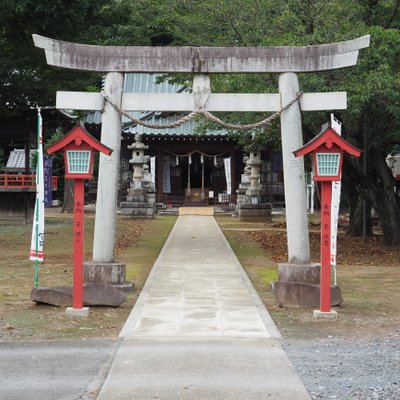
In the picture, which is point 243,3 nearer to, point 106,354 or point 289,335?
point 289,335

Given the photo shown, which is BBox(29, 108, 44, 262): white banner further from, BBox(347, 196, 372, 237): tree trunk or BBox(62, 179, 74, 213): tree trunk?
BBox(62, 179, 74, 213): tree trunk

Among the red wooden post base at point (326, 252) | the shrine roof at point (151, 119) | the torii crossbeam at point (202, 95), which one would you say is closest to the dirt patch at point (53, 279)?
the torii crossbeam at point (202, 95)

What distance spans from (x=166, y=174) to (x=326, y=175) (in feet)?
108

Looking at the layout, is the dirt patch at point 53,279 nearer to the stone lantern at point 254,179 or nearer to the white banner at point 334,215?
the white banner at point 334,215

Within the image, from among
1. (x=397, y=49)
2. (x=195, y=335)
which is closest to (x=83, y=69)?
(x=195, y=335)

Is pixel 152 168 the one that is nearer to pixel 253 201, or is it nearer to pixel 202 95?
pixel 253 201

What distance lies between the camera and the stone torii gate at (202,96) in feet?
37.7

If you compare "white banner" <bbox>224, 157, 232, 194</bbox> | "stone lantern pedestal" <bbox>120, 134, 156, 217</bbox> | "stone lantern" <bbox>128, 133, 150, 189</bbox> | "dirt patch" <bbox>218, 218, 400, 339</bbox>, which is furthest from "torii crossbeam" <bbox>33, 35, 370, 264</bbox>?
"white banner" <bbox>224, 157, 232, 194</bbox>

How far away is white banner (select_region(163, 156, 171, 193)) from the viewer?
41938mm

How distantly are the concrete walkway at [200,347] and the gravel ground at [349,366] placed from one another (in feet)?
0.62

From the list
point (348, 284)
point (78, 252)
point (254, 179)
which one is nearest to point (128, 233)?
point (254, 179)

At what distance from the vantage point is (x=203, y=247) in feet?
64.2

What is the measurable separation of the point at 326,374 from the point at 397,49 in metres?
10.4

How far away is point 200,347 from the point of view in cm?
736
